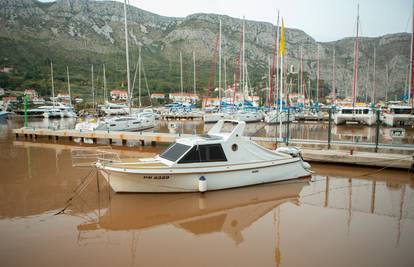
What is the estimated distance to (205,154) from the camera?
34.0 ft

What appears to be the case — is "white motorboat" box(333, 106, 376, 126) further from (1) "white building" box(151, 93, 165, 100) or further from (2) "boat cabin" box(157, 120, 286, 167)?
(1) "white building" box(151, 93, 165, 100)

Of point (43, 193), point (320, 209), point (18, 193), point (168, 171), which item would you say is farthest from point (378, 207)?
point (18, 193)

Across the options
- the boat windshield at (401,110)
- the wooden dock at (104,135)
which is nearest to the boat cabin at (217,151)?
the wooden dock at (104,135)

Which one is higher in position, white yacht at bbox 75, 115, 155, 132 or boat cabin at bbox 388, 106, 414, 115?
boat cabin at bbox 388, 106, 414, 115

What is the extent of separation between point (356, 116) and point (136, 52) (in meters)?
134

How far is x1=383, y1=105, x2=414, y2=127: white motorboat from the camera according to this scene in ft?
117

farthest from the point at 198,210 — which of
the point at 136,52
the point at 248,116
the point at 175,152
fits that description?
the point at 136,52

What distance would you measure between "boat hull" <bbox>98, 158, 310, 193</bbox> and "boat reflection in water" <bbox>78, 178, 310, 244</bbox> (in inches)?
9.3

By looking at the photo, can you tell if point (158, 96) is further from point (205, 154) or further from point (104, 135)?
point (205, 154)

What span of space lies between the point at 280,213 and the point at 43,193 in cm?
857

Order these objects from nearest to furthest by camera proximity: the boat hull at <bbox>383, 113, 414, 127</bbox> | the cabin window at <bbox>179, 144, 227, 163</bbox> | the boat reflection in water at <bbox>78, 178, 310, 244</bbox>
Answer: the boat reflection in water at <bbox>78, 178, 310, 244</bbox>, the cabin window at <bbox>179, 144, 227, 163</bbox>, the boat hull at <bbox>383, 113, 414, 127</bbox>

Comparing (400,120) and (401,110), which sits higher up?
(401,110)

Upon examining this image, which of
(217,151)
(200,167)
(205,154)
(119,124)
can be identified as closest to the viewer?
(200,167)

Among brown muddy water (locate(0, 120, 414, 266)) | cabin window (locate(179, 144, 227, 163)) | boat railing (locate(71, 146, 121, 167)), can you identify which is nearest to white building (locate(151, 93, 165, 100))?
boat railing (locate(71, 146, 121, 167))
